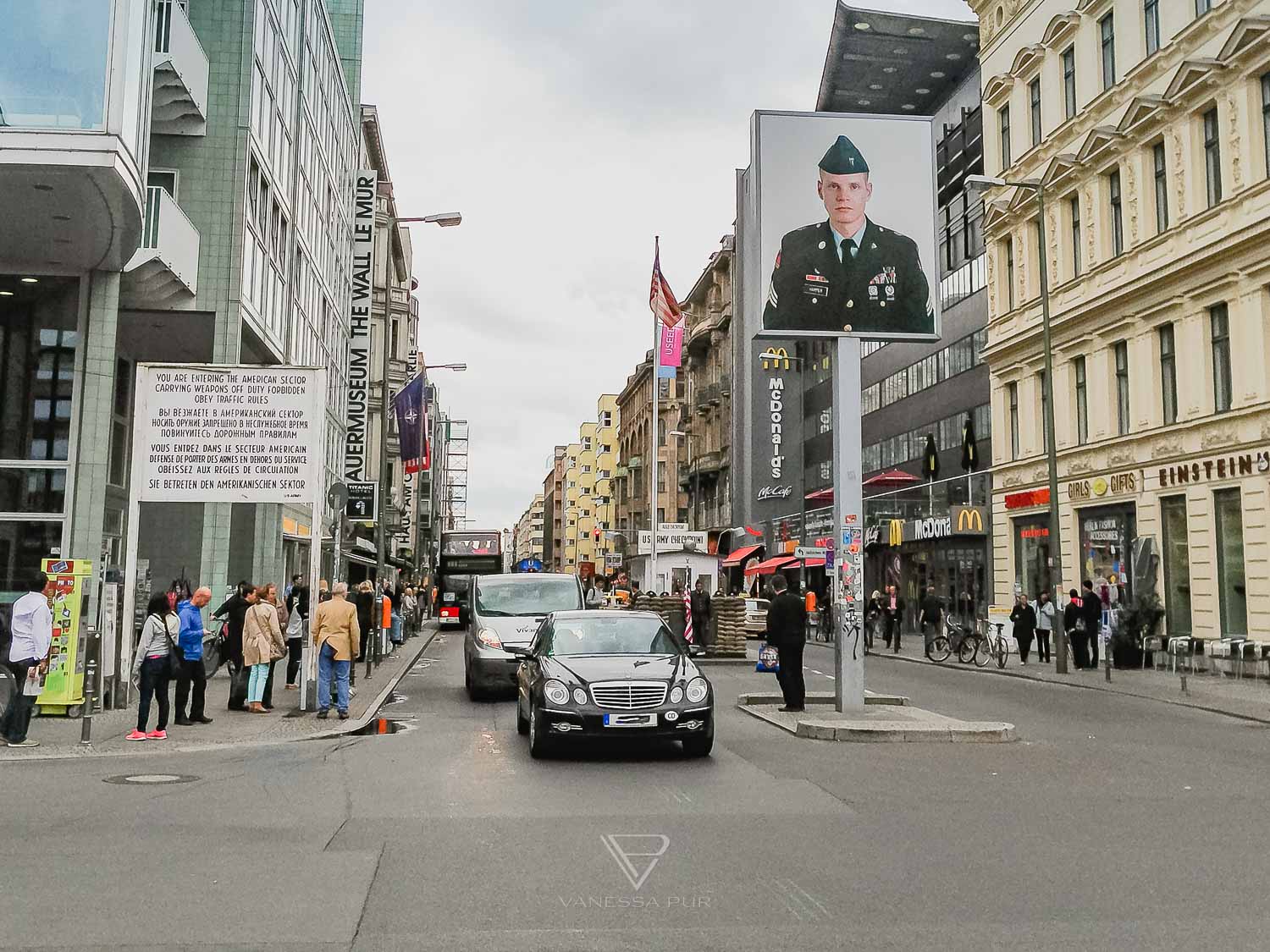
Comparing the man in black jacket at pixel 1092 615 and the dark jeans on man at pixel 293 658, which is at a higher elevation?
the man in black jacket at pixel 1092 615

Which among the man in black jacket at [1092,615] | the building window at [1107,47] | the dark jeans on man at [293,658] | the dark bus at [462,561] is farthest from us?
the dark bus at [462,561]

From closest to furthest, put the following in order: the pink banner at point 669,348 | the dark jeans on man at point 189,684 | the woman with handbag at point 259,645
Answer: the dark jeans on man at point 189,684, the woman with handbag at point 259,645, the pink banner at point 669,348

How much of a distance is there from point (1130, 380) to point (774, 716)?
61.3 feet

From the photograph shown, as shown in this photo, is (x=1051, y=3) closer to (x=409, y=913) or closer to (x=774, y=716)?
(x=774, y=716)

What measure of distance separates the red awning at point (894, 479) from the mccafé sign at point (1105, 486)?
14800mm

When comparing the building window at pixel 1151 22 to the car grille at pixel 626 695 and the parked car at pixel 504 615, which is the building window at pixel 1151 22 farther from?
the car grille at pixel 626 695

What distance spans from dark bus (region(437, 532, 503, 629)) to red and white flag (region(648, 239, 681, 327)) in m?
18.8

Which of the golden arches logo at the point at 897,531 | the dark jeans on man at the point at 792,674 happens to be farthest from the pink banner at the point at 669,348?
the dark jeans on man at the point at 792,674

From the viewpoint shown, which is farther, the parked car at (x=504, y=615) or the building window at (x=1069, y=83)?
the building window at (x=1069, y=83)

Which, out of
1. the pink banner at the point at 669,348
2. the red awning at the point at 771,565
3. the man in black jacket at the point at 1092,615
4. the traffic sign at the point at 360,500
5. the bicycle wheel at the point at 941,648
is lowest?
the bicycle wheel at the point at 941,648

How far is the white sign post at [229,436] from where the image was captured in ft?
54.7

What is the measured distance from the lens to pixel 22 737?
13.1 metres

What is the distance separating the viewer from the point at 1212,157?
89.5 ft

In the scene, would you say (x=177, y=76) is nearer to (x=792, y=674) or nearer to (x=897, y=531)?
(x=792, y=674)
